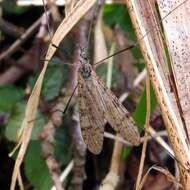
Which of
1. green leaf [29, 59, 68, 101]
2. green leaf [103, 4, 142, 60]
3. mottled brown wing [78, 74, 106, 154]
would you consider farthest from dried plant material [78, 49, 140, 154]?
green leaf [103, 4, 142, 60]

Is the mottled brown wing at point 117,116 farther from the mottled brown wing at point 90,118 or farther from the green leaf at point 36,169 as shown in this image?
the green leaf at point 36,169

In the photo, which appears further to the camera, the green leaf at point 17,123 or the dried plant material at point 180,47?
the green leaf at point 17,123

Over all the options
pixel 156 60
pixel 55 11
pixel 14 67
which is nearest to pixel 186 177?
pixel 156 60

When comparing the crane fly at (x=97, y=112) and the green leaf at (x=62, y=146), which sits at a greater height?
the crane fly at (x=97, y=112)

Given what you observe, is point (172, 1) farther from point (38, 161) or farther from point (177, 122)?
point (38, 161)


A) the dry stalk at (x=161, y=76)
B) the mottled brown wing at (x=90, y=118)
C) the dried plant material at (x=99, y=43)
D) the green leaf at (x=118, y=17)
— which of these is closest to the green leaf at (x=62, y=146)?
the mottled brown wing at (x=90, y=118)

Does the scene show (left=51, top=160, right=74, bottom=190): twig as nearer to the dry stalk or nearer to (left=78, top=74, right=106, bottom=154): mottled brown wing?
(left=78, top=74, right=106, bottom=154): mottled brown wing

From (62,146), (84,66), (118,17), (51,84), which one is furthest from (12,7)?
(62,146)
